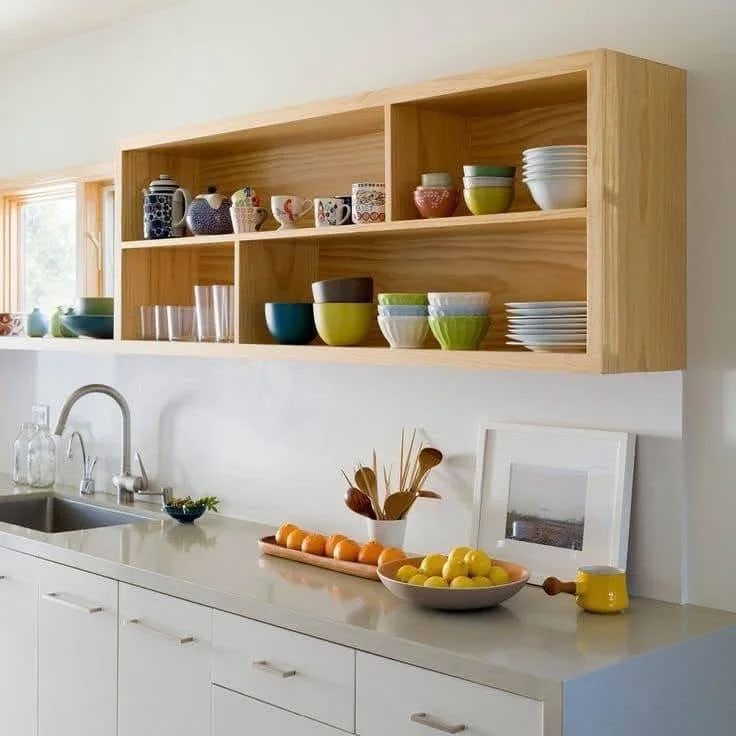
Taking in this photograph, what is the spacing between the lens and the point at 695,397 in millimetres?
2455

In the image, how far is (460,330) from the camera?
8.32 ft

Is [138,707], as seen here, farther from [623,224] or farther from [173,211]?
[623,224]

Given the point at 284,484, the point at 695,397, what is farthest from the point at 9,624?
the point at 695,397

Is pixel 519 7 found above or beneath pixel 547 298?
above

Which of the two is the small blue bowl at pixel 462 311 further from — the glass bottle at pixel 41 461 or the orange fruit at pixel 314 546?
the glass bottle at pixel 41 461

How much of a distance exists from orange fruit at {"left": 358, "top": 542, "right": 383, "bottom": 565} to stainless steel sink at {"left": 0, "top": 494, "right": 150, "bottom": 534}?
1.30 m

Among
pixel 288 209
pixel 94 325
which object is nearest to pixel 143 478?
pixel 94 325

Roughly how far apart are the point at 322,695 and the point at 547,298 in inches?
39.5

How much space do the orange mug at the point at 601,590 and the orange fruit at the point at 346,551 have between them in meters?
0.57

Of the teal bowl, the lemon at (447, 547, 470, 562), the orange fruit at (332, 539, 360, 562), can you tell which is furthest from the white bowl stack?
the teal bowl

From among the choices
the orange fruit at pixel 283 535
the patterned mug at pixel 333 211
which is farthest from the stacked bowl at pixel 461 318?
the orange fruit at pixel 283 535

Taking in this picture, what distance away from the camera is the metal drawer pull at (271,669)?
7.99 ft

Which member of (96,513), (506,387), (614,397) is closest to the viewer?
(614,397)

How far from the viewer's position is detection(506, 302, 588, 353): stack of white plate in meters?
2.34
